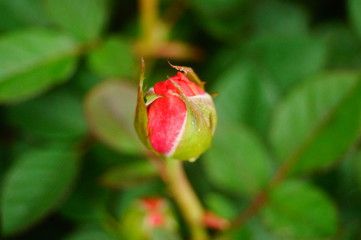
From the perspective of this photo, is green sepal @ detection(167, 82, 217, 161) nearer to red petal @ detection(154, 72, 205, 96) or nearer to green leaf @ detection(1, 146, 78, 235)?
red petal @ detection(154, 72, 205, 96)

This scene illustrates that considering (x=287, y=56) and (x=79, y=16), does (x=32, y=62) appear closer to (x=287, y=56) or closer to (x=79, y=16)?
(x=79, y=16)

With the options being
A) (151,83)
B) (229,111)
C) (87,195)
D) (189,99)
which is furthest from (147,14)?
(189,99)

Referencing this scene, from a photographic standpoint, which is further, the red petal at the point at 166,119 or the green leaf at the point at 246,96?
the green leaf at the point at 246,96

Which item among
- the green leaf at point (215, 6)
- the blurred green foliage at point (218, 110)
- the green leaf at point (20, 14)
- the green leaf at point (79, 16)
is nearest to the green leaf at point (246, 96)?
the blurred green foliage at point (218, 110)

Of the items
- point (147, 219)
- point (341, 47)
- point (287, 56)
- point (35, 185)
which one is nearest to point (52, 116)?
point (35, 185)

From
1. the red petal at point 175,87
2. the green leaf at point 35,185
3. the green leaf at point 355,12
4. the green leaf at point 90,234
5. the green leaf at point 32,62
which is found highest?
the green leaf at point 355,12

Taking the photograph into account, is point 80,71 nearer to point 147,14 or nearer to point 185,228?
point 147,14

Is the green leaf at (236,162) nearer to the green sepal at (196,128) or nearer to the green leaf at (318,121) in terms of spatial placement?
the green leaf at (318,121)

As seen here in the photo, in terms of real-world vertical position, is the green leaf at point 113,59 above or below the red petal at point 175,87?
below
